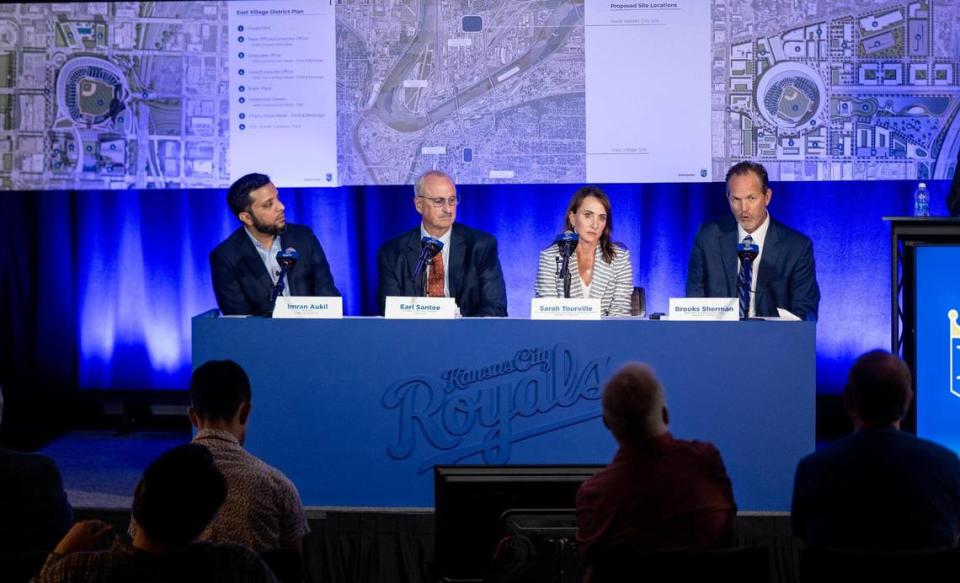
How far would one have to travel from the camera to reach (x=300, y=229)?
18.4 ft

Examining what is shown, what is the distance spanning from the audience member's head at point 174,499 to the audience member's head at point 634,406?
91 cm

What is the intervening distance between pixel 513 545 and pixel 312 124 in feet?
12.8

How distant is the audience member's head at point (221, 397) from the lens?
2867 mm

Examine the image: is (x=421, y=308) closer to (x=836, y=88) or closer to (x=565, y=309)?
(x=565, y=309)

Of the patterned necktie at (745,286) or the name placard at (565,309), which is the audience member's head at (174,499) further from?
the patterned necktie at (745,286)

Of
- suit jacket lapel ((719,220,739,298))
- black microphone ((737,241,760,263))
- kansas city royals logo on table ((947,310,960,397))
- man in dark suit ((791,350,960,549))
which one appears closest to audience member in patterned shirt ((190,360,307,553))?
man in dark suit ((791,350,960,549))

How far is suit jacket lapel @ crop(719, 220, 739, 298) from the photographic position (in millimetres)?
5520

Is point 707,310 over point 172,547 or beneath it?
over

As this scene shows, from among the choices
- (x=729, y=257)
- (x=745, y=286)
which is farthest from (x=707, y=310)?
(x=729, y=257)

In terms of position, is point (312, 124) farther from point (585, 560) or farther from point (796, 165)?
point (585, 560)

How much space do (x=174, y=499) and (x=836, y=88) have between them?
194 inches

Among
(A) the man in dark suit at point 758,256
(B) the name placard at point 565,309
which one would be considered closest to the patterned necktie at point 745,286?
(B) the name placard at point 565,309

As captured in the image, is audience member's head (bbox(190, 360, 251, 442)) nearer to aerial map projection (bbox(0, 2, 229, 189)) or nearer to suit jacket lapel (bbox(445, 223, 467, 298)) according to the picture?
suit jacket lapel (bbox(445, 223, 467, 298))

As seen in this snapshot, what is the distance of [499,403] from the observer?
4504mm
